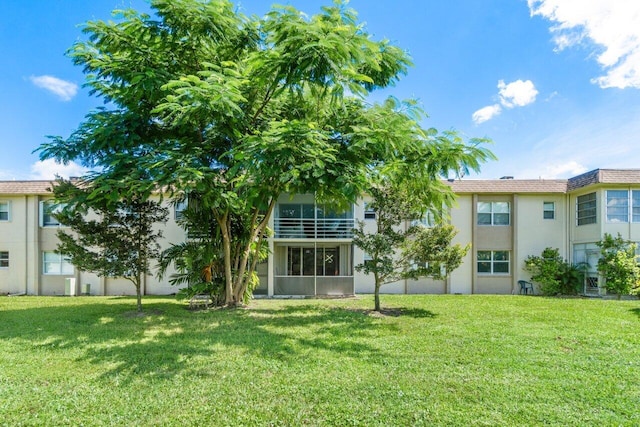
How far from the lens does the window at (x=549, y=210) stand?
18969mm

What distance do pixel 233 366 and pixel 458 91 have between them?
41.2ft

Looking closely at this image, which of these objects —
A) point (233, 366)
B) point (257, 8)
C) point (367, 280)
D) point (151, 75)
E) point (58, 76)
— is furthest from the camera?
point (367, 280)

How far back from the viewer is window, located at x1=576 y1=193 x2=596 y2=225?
1747cm

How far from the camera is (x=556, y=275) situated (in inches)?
694

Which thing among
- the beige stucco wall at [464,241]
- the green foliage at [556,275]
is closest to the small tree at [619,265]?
the green foliage at [556,275]

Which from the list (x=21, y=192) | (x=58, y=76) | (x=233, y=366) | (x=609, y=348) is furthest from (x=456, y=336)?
(x=21, y=192)

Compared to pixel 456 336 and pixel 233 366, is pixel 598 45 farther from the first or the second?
pixel 233 366

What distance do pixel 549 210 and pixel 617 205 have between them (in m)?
2.86

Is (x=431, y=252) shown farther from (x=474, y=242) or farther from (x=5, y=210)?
(x=5, y=210)

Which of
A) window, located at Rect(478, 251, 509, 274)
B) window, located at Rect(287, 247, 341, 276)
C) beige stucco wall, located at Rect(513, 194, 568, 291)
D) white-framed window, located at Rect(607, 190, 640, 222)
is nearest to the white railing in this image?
window, located at Rect(287, 247, 341, 276)

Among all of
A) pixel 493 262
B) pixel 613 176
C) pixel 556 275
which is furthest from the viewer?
pixel 493 262

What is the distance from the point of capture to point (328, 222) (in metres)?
17.4

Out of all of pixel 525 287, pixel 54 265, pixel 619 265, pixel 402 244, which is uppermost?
pixel 402 244

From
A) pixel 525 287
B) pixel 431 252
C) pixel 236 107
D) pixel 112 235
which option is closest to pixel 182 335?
pixel 112 235
